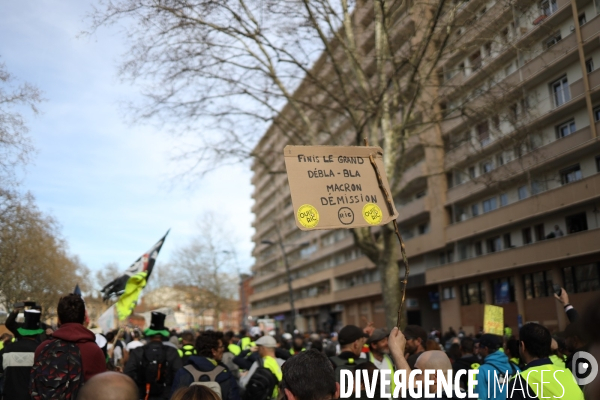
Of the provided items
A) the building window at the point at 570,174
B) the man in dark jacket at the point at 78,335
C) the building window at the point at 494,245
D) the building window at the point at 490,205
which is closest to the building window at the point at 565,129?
the building window at the point at 570,174

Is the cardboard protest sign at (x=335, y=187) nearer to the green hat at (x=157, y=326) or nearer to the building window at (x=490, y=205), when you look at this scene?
the green hat at (x=157, y=326)

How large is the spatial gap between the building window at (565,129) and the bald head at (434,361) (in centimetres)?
2645

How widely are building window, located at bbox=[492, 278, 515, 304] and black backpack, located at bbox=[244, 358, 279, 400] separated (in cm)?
2942

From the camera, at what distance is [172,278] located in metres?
69.4

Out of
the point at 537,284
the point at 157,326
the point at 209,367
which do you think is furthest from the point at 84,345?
the point at 537,284

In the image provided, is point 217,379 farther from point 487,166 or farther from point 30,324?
point 487,166

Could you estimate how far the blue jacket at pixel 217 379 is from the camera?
5.88m

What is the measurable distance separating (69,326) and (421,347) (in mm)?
3433

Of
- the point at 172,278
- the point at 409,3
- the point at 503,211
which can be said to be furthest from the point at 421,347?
the point at 172,278

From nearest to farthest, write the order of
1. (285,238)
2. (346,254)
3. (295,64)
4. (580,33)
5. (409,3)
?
(409,3), (295,64), (580,33), (346,254), (285,238)

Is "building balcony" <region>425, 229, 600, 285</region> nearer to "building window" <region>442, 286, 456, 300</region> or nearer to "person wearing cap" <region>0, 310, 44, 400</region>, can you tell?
"building window" <region>442, 286, 456, 300</region>

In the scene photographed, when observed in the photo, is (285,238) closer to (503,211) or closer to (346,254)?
(346,254)

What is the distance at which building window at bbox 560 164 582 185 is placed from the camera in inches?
1113

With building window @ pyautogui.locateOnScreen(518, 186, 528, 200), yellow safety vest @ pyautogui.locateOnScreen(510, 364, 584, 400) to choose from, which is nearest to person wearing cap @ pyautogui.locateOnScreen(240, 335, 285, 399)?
yellow safety vest @ pyautogui.locateOnScreen(510, 364, 584, 400)
